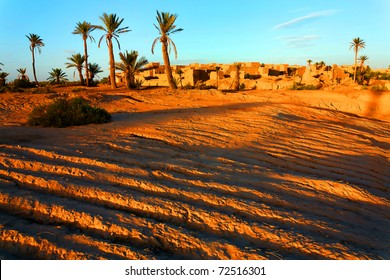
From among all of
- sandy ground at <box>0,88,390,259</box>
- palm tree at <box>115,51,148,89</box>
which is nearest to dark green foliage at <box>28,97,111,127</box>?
sandy ground at <box>0,88,390,259</box>

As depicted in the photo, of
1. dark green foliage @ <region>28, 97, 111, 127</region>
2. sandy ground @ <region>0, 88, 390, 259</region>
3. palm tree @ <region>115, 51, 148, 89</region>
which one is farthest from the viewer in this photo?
palm tree @ <region>115, 51, 148, 89</region>

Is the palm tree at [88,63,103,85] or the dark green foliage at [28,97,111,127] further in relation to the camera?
the palm tree at [88,63,103,85]

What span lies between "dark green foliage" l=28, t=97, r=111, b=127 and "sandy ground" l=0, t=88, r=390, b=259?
0.61 meters

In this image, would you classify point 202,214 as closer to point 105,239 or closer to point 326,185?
point 105,239

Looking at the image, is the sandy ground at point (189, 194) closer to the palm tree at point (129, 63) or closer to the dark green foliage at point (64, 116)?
the dark green foliage at point (64, 116)

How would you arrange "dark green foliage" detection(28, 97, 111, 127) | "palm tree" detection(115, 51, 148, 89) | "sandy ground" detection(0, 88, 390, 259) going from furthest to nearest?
"palm tree" detection(115, 51, 148, 89), "dark green foliage" detection(28, 97, 111, 127), "sandy ground" detection(0, 88, 390, 259)

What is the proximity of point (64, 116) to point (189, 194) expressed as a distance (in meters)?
5.36

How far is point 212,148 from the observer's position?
5570 mm

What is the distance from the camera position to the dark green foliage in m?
7.42

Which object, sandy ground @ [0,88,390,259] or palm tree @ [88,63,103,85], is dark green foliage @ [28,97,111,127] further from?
palm tree @ [88,63,103,85]

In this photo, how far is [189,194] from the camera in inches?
138

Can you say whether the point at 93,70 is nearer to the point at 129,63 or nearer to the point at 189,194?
the point at 129,63

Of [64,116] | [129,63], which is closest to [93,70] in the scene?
[129,63]
